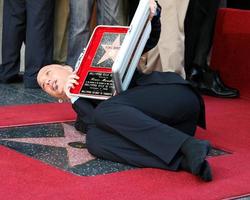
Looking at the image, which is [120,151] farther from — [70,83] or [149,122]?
[70,83]

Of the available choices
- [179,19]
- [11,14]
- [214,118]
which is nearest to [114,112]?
[214,118]

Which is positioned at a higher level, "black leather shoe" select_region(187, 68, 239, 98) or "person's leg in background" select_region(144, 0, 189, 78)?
"person's leg in background" select_region(144, 0, 189, 78)

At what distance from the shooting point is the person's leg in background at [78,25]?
3406 millimetres

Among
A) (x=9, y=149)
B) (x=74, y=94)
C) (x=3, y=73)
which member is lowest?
(x=3, y=73)

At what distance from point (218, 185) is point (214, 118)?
1.10m

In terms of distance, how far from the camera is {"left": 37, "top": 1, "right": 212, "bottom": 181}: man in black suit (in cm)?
183

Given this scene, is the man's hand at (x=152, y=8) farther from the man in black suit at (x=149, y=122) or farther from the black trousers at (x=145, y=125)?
the black trousers at (x=145, y=125)

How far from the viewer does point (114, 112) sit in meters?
1.98

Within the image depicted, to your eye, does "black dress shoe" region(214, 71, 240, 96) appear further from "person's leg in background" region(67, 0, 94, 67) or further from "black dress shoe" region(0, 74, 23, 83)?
"black dress shoe" region(0, 74, 23, 83)

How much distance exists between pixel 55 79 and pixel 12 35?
4.20 feet

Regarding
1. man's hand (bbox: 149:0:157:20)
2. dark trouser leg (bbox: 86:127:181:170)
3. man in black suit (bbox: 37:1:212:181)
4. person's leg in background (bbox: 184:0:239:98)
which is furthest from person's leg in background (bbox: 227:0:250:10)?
dark trouser leg (bbox: 86:127:181:170)

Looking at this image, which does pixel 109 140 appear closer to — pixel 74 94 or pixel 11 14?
pixel 74 94

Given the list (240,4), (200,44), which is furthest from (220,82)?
(240,4)

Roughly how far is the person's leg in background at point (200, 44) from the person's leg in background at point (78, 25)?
2.01 feet
